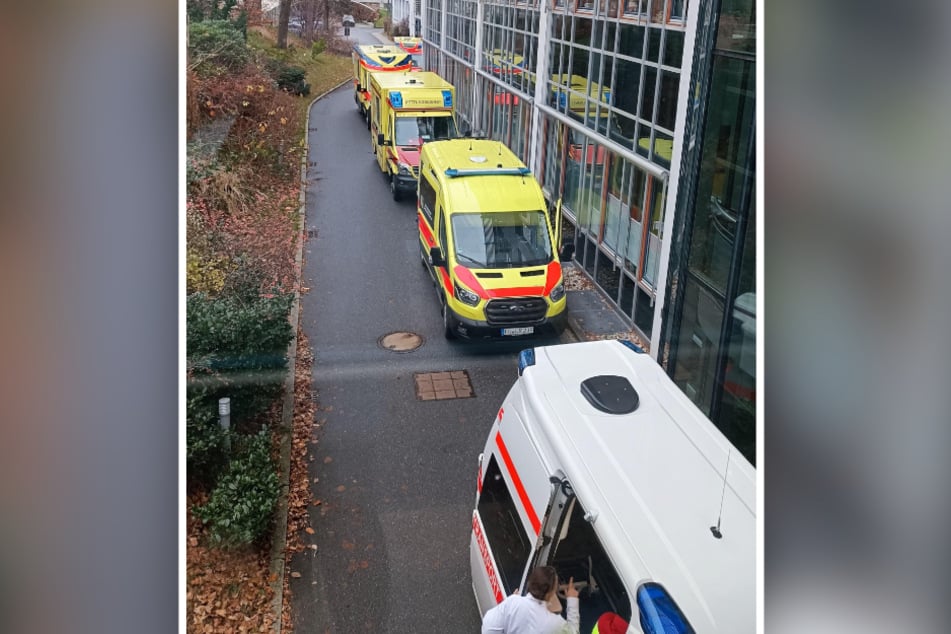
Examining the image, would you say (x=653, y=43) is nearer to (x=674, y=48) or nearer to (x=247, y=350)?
(x=674, y=48)

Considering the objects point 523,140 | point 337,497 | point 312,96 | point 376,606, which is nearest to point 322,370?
point 337,497

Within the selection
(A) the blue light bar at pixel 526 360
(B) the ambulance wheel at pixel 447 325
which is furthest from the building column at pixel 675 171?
(A) the blue light bar at pixel 526 360

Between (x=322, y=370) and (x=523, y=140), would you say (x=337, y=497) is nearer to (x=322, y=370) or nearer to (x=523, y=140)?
(x=322, y=370)

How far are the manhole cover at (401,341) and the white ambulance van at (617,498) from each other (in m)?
3.61

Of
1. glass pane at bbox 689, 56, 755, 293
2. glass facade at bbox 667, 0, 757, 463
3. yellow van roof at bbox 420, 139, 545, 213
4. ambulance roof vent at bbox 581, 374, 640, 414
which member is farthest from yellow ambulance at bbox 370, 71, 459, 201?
ambulance roof vent at bbox 581, 374, 640, 414

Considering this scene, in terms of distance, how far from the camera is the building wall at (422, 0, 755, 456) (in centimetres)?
468

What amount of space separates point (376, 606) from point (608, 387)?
1998 millimetres

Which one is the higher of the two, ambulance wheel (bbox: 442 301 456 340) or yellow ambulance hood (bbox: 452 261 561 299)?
yellow ambulance hood (bbox: 452 261 561 299)

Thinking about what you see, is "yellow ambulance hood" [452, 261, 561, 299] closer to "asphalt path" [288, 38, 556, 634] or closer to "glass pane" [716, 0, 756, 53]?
"asphalt path" [288, 38, 556, 634]

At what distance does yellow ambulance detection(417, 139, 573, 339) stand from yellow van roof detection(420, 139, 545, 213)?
1cm

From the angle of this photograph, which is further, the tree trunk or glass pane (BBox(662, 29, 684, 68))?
glass pane (BBox(662, 29, 684, 68))

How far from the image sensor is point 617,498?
2.66 meters
